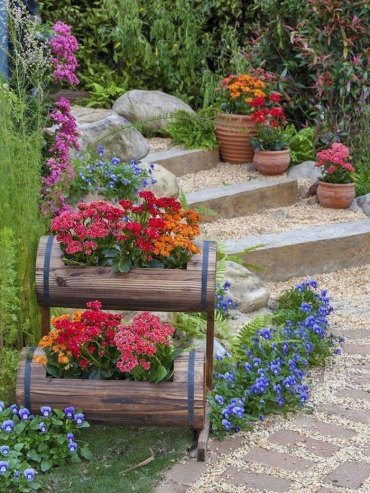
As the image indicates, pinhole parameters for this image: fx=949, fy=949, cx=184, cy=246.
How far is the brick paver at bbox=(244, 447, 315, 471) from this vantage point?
4.23 metres

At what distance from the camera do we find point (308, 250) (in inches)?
275

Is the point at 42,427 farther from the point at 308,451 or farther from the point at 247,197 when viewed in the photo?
the point at 247,197

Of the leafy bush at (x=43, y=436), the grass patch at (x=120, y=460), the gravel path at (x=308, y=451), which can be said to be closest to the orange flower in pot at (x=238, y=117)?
the gravel path at (x=308, y=451)

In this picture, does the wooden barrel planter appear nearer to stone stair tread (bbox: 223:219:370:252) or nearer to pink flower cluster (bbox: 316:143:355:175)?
stone stair tread (bbox: 223:219:370:252)

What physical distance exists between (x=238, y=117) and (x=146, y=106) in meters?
1.06

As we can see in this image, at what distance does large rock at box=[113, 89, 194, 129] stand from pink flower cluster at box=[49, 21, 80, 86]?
2.97 m

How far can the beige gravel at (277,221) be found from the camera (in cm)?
730

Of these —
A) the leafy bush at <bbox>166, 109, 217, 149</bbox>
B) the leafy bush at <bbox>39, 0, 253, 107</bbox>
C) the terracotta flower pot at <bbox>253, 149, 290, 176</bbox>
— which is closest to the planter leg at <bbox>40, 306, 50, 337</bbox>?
the terracotta flower pot at <bbox>253, 149, 290, 176</bbox>

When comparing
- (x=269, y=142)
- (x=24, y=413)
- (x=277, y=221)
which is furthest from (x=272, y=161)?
(x=24, y=413)

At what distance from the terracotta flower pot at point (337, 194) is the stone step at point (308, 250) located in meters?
0.45

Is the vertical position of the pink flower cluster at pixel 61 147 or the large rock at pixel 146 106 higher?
the pink flower cluster at pixel 61 147

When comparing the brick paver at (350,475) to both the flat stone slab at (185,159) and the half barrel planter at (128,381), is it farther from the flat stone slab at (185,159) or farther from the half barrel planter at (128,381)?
the flat stone slab at (185,159)

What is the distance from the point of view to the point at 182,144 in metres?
8.62

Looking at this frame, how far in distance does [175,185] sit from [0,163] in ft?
9.03
